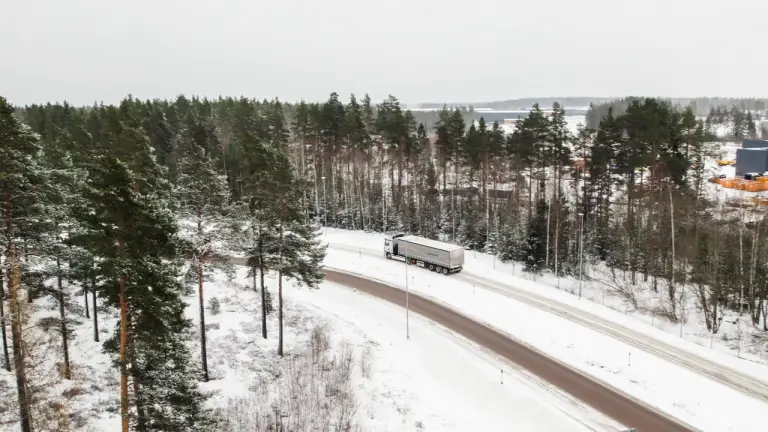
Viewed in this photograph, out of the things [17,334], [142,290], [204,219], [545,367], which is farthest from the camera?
[545,367]

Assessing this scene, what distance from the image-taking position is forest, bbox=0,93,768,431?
59.1 ft

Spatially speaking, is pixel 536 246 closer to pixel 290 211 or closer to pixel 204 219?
pixel 290 211

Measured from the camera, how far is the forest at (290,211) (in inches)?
709

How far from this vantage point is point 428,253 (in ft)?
169

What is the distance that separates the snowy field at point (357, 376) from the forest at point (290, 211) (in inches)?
99.0

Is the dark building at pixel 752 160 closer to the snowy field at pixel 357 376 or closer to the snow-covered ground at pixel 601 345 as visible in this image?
the snow-covered ground at pixel 601 345

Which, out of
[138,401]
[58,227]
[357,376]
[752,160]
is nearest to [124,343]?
[138,401]

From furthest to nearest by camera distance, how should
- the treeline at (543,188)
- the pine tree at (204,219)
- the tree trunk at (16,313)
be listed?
the treeline at (543,188)
the pine tree at (204,219)
the tree trunk at (16,313)

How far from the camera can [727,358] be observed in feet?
107

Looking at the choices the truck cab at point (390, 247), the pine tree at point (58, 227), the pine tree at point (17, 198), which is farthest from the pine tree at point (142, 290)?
the truck cab at point (390, 247)

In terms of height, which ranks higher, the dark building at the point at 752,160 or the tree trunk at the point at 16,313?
the dark building at the point at 752,160

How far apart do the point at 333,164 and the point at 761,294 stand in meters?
57.6

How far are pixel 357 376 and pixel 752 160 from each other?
9038 centimetres

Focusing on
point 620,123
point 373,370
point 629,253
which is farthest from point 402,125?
point 373,370
